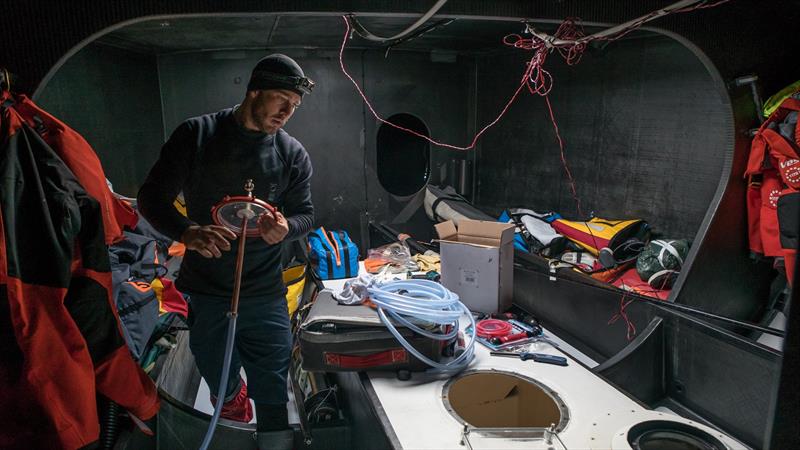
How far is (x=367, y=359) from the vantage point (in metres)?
1.80

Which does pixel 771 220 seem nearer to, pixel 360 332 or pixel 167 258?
pixel 360 332

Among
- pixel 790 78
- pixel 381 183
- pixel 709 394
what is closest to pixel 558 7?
pixel 790 78

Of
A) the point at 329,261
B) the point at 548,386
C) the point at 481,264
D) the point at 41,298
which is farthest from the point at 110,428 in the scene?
the point at 329,261

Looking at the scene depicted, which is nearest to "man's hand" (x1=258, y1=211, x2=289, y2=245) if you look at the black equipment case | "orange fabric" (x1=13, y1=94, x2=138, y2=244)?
the black equipment case

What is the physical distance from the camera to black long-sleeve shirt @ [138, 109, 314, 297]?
190cm

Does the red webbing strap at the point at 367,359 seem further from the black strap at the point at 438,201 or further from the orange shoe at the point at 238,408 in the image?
the black strap at the point at 438,201

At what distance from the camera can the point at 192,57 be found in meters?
4.63

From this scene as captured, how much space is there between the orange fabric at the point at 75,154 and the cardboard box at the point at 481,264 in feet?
4.92

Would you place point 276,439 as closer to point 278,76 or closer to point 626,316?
point 278,76

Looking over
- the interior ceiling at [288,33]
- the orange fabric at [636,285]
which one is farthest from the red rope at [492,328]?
the interior ceiling at [288,33]

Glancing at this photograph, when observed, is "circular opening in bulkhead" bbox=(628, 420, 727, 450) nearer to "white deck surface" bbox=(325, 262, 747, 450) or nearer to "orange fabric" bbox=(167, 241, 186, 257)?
"white deck surface" bbox=(325, 262, 747, 450)

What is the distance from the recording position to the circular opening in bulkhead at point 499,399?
69.1 inches

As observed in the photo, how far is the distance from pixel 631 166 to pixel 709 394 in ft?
7.31

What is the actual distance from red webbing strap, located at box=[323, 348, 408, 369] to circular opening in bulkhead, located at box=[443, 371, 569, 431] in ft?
0.68
